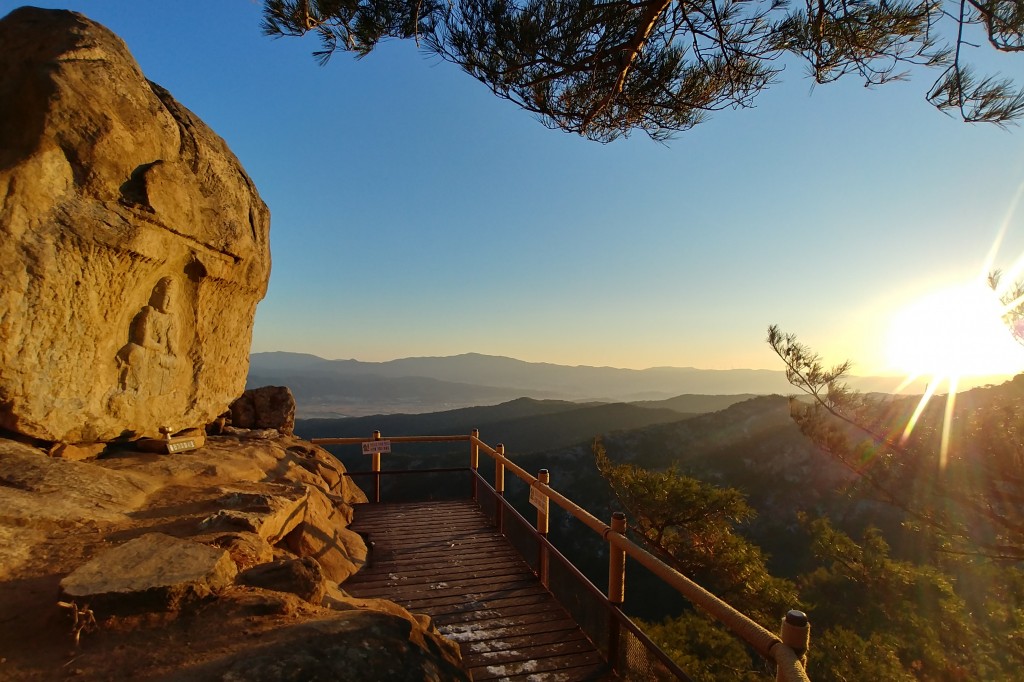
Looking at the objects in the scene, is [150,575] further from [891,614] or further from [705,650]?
[891,614]

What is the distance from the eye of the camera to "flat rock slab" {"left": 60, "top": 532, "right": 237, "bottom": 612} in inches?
98.1

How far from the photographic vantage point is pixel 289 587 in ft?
10.0

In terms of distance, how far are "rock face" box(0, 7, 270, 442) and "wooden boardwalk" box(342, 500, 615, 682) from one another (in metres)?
2.96

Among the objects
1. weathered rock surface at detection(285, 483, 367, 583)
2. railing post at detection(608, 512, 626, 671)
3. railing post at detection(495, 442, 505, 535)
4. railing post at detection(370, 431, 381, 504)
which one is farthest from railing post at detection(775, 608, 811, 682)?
railing post at detection(370, 431, 381, 504)

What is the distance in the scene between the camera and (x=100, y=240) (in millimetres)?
5184

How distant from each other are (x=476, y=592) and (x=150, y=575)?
2826mm

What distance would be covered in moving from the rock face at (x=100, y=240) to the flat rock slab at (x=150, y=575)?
2760 mm

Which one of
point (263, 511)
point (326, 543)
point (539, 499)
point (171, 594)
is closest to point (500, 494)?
point (539, 499)

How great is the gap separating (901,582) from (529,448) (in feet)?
164

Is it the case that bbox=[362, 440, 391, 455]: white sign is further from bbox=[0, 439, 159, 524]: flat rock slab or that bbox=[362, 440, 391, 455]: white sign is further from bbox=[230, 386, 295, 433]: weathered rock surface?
bbox=[0, 439, 159, 524]: flat rock slab

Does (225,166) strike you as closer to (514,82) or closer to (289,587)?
(514,82)

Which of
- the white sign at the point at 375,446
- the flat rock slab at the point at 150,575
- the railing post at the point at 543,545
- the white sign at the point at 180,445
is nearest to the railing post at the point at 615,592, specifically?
the railing post at the point at 543,545

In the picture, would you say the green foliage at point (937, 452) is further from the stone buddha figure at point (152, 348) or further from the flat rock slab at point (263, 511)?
the stone buddha figure at point (152, 348)

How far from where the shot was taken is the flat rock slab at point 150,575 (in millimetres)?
2492
